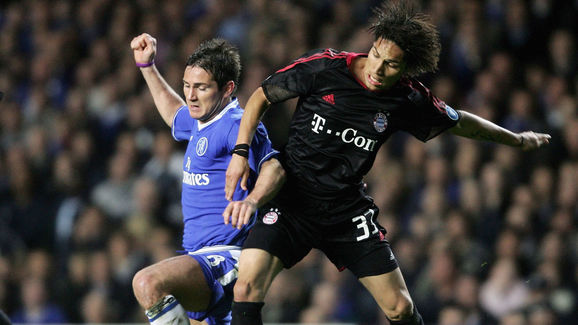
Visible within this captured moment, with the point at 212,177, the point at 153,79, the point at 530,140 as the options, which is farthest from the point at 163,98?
the point at 530,140

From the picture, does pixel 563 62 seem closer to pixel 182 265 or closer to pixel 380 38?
pixel 380 38

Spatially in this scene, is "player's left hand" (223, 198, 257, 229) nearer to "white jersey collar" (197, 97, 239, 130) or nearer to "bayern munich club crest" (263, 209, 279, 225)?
"bayern munich club crest" (263, 209, 279, 225)

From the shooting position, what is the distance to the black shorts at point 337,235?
393cm

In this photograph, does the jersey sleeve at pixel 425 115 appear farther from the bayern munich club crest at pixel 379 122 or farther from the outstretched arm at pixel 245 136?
the outstretched arm at pixel 245 136

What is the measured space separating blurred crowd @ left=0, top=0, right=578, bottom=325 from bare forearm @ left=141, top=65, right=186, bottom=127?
2.56 m

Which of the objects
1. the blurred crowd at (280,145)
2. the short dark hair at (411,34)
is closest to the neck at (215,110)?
the short dark hair at (411,34)

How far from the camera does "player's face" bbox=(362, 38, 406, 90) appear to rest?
147 inches

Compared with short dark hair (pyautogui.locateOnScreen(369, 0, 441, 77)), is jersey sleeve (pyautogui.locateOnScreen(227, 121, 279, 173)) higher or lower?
lower

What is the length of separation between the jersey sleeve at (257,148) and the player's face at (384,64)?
0.61 metres

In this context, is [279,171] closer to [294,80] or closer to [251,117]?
[251,117]

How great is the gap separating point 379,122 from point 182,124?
119cm

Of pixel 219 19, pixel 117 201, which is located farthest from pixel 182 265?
pixel 219 19

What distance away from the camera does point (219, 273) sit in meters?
3.96

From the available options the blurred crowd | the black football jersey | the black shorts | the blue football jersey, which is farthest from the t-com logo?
the blurred crowd
